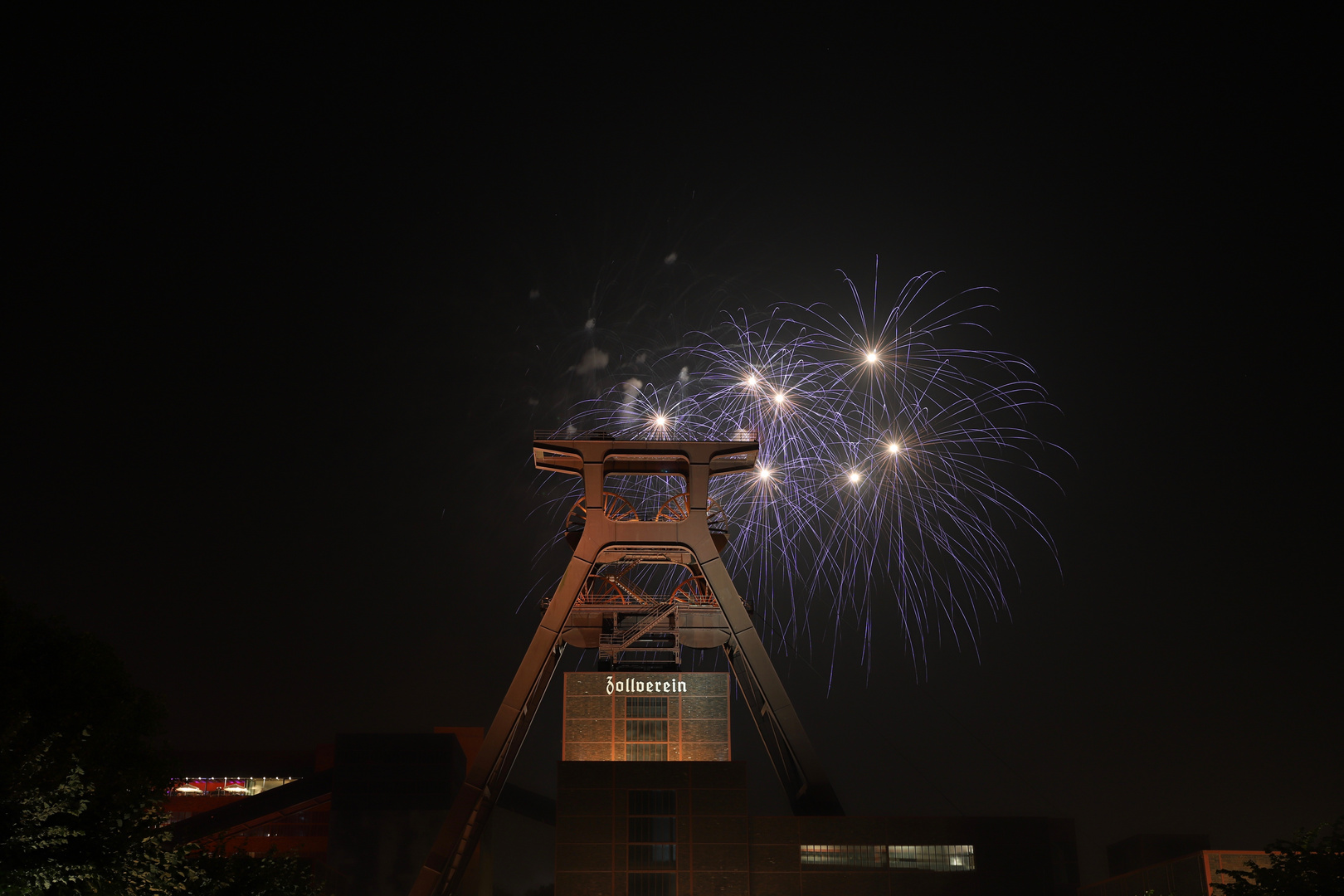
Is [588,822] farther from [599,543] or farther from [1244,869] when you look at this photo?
[1244,869]

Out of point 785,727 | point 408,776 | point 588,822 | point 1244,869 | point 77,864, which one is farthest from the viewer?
point 408,776

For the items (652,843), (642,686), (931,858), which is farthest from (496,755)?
(931,858)

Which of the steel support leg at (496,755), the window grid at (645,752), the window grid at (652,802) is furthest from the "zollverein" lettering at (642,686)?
the window grid at (652,802)

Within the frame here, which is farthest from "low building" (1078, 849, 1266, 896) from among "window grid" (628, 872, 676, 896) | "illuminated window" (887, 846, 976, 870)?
"window grid" (628, 872, 676, 896)

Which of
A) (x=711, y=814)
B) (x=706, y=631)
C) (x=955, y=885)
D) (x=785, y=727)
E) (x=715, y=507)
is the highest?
(x=715, y=507)

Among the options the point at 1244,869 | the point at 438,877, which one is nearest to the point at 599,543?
the point at 438,877

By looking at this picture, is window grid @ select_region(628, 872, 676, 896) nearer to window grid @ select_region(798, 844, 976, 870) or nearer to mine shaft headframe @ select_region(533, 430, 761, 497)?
window grid @ select_region(798, 844, 976, 870)

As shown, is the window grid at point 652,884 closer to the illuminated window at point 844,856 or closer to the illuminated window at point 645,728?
the illuminated window at point 844,856
